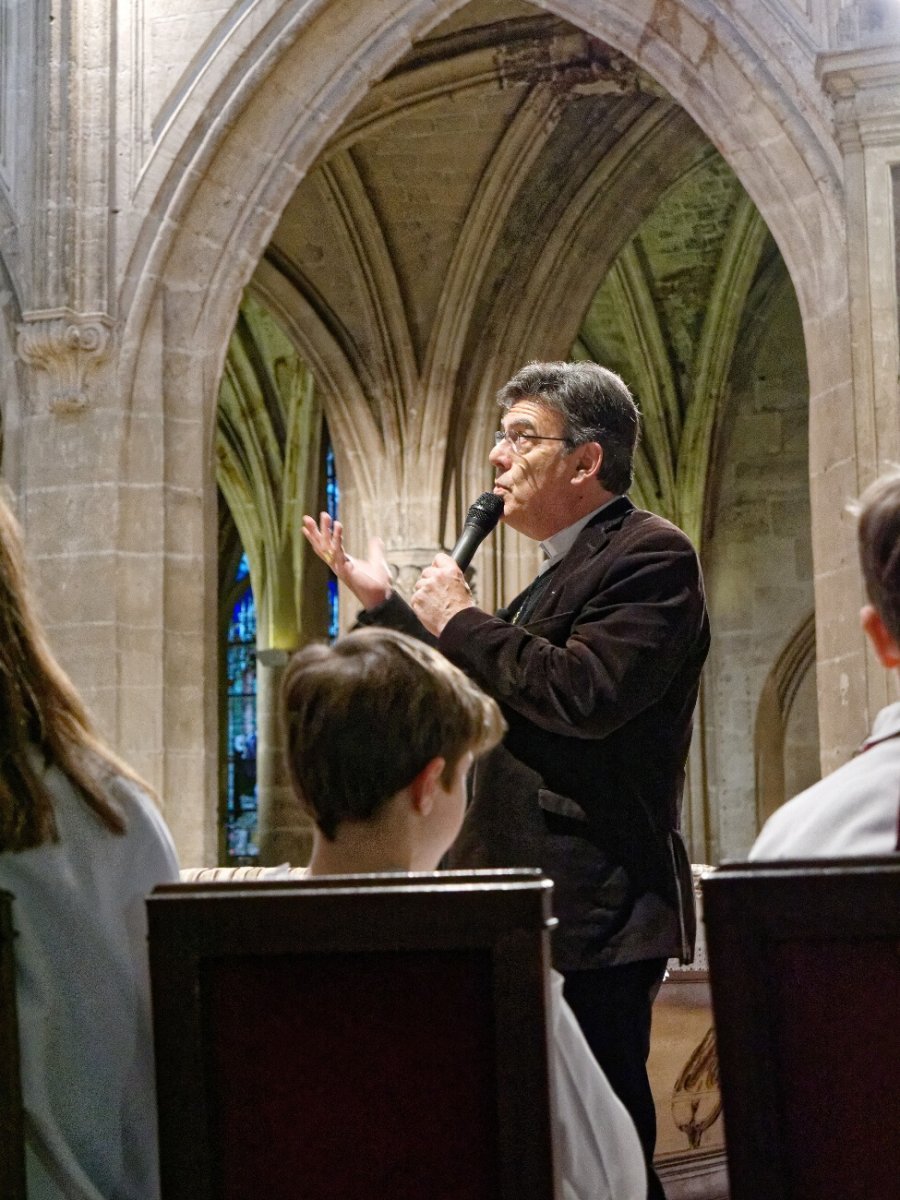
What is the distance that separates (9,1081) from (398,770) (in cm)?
50

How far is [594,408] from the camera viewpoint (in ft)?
10.5

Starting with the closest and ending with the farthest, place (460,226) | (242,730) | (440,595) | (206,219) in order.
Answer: (440,595)
(206,219)
(460,226)
(242,730)

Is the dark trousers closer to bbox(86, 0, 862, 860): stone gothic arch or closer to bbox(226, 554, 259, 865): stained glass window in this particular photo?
bbox(86, 0, 862, 860): stone gothic arch

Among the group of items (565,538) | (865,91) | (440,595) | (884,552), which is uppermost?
(865,91)

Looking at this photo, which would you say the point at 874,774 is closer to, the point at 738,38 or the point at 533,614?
the point at 533,614

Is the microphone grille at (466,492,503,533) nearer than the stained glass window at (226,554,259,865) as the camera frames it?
Yes

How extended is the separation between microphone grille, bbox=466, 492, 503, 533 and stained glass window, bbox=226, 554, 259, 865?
16.6 meters

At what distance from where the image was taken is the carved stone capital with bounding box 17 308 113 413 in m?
8.30

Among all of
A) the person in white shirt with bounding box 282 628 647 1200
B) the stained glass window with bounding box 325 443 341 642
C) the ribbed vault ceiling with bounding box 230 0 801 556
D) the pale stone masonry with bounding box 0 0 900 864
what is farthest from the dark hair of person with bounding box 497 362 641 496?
the stained glass window with bounding box 325 443 341 642

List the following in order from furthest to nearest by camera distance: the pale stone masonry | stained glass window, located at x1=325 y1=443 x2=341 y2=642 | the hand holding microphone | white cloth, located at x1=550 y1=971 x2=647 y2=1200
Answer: stained glass window, located at x1=325 y1=443 x2=341 y2=642 → the pale stone masonry → the hand holding microphone → white cloth, located at x1=550 y1=971 x2=647 y2=1200

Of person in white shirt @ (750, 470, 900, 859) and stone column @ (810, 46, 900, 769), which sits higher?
stone column @ (810, 46, 900, 769)

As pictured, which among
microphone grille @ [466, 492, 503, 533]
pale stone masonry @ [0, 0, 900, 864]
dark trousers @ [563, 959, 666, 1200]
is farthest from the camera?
pale stone masonry @ [0, 0, 900, 864]

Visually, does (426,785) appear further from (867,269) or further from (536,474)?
(867,269)

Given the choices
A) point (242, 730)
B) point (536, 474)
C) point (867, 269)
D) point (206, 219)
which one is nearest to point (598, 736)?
point (536, 474)
